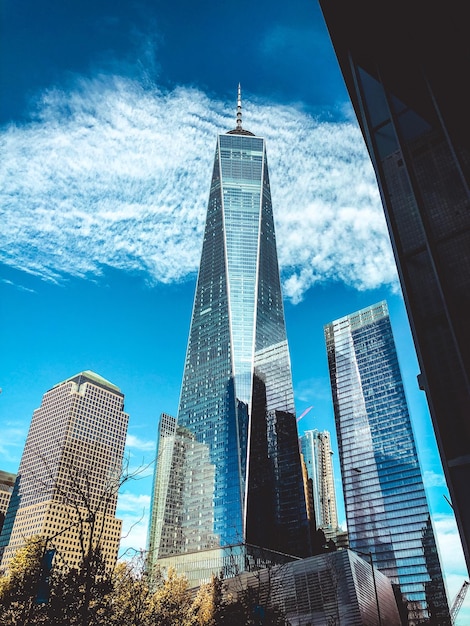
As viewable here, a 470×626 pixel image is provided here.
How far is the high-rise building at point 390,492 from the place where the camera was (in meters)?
151

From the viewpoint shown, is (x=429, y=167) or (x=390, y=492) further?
(x=390, y=492)

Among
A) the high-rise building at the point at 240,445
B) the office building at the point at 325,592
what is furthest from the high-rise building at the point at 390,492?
the office building at the point at 325,592

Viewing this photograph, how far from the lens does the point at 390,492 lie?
16900 cm

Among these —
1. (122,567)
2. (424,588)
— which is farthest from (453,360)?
(424,588)

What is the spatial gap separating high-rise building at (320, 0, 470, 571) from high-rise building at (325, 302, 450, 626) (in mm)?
145487

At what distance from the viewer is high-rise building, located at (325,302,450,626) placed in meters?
151

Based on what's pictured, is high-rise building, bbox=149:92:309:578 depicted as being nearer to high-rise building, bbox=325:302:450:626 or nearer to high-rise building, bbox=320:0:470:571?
high-rise building, bbox=325:302:450:626

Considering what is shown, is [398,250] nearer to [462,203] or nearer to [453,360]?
[462,203]

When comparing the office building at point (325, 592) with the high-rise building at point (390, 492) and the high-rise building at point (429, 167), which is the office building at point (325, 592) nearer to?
the high-rise building at point (429, 167)

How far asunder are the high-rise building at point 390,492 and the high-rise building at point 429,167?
145 m

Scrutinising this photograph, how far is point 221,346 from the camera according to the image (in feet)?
636

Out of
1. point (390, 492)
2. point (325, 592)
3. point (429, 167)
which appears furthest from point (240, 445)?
point (429, 167)

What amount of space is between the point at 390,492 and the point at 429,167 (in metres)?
173

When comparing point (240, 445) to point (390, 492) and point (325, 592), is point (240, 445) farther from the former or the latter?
point (325, 592)
